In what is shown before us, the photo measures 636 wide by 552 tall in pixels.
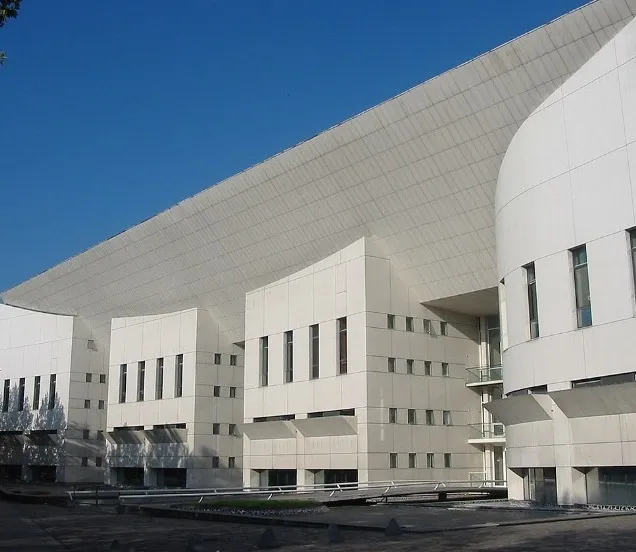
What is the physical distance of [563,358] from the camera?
94.6ft

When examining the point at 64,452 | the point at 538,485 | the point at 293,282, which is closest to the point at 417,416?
the point at 293,282

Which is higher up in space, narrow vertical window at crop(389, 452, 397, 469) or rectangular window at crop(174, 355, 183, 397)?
rectangular window at crop(174, 355, 183, 397)

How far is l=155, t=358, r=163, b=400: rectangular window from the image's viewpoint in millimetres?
58688

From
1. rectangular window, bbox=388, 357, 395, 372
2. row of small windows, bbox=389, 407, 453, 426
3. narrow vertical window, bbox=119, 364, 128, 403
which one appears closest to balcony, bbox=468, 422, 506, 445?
row of small windows, bbox=389, 407, 453, 426

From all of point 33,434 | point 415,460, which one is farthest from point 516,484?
point 33,434

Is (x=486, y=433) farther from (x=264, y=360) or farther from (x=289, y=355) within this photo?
(x=264, y=360)

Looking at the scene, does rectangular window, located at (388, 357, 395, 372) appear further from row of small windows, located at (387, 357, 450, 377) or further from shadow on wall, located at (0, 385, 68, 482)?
shadow on wall, located at (0, 385, 68, 482)

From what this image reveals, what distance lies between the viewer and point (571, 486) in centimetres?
2831

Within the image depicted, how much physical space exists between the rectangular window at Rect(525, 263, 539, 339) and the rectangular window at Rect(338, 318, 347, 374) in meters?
14.2

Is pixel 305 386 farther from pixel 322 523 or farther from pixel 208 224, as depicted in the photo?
pixel 322 523

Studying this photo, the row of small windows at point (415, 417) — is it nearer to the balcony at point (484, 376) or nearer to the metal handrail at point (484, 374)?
the balcony at point (484, 376)

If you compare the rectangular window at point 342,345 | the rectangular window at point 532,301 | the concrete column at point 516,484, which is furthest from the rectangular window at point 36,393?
the rectangular window at point 532,301

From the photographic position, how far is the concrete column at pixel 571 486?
1107 inches

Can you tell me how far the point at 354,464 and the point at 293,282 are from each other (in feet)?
35.6
